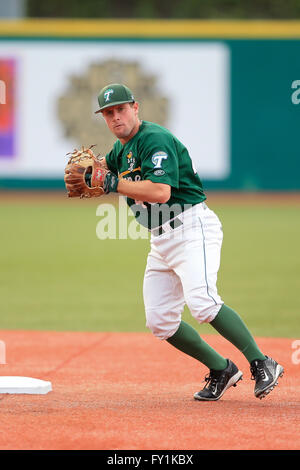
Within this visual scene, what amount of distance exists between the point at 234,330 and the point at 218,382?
39 cm

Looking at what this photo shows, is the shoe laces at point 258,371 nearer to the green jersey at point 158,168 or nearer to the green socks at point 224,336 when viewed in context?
the green socks at point 224,336

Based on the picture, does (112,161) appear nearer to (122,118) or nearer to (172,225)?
(122,118)

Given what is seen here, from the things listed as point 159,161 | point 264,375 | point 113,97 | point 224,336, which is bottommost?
point 264,375

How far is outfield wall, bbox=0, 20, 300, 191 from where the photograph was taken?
21.0 metres

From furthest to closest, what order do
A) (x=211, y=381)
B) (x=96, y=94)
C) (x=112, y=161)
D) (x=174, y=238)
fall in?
(x=96, y=94) → (x=112, y=161) → (x=211, y=381) → (x=174, y=238)

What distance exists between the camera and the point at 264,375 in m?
4.93

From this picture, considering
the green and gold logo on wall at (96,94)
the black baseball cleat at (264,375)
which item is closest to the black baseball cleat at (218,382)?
the black baseball cleat at (264,375)

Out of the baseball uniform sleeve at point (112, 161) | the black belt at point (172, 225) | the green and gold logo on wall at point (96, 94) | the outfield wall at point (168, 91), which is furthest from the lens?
the green and gold logo on wall at point (96, 94)

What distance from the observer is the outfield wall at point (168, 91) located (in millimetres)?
21000

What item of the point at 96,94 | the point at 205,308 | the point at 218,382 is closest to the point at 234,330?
the point at 205,308

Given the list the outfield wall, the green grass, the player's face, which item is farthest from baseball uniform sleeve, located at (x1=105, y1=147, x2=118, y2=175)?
the outfield wall

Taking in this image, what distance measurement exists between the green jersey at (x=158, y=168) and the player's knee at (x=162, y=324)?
0.54 m

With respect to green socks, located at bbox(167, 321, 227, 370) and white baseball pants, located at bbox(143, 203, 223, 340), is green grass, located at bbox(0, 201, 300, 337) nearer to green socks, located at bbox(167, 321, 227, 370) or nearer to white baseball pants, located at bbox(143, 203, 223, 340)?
green socks, located at bbox(167, 321, 227, 370)

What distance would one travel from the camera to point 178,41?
835 inches
